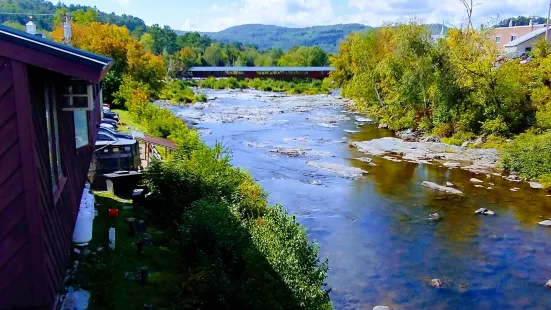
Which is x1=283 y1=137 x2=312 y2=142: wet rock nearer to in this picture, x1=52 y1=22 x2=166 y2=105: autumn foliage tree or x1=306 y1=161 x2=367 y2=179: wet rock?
x1=306 y1=161 x2=367 y2=179: wet rock

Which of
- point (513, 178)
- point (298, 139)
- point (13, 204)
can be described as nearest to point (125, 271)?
point (13, 204)

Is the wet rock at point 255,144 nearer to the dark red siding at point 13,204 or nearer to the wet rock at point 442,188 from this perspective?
the wet rock at point 442,188

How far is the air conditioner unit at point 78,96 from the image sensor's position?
8.80 meters

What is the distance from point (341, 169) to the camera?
98.0 ft

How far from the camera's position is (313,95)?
78875 mm

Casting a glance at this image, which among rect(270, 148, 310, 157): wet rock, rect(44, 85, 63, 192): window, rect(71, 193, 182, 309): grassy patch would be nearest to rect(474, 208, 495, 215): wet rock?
rect(270, 148, 310, 157): wet rock

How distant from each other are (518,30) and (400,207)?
64697 millimetres

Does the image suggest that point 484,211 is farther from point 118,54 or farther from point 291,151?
point 118,54

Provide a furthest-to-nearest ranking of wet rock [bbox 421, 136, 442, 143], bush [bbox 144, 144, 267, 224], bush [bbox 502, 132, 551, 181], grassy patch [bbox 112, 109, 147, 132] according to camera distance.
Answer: wet rock [bbox 421, 136, 442, 143] < grassy patch [bbox 112, 109, 147, 132] < bush [bbox 502, 132, 551, 181] < bush [bbox 144, 144, 267, 224]

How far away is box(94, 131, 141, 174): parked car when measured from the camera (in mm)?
20812

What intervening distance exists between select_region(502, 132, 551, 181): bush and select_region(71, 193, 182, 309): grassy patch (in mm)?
22222

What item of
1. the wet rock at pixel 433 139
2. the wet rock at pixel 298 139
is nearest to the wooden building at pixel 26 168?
the wet rock at pixel 298 139

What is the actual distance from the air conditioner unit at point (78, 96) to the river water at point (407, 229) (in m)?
9.32

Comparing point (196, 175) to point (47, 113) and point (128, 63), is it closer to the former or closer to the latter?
point (47, 113)
